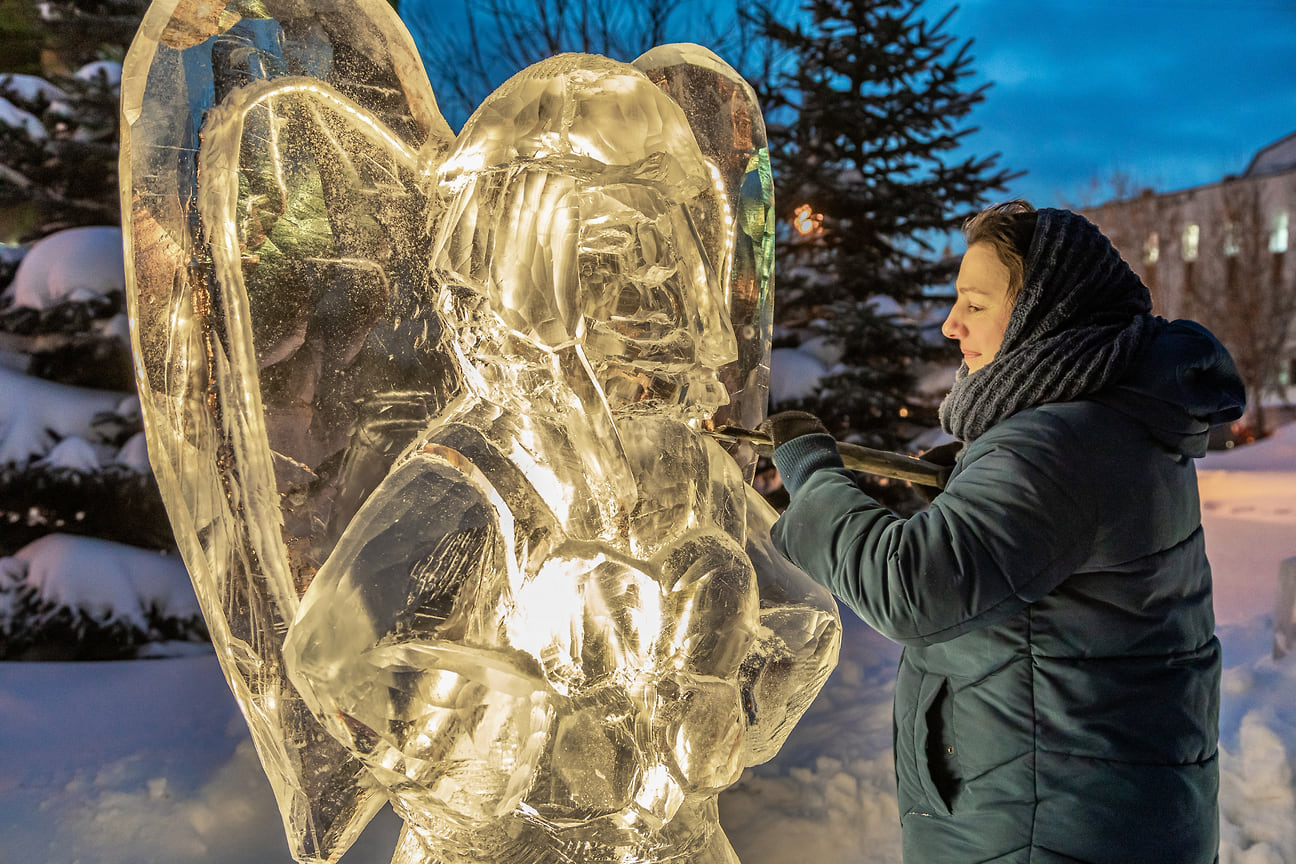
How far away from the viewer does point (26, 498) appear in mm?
3838

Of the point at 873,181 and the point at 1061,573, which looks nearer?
the point at 1061,573

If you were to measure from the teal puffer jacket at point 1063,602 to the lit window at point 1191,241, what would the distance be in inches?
297

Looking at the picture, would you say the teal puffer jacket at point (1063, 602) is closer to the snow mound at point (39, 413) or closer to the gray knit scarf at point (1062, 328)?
the gray knit scarf at point (1062, 328)

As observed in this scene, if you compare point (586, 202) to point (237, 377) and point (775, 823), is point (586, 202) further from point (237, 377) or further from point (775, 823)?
point (775, 823)

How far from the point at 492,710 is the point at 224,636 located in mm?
422

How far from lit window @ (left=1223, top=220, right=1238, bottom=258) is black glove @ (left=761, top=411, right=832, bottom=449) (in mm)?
7980

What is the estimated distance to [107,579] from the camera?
3961 mm

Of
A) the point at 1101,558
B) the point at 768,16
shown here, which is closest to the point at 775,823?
the point at 1101,558

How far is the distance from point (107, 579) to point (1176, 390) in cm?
428

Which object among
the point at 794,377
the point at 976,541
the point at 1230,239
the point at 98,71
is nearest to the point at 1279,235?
the point at 1230,239

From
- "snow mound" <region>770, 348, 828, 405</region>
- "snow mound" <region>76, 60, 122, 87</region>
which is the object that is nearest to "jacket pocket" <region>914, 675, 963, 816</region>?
"snow mound" <region>76, 60, 122, 87</region>

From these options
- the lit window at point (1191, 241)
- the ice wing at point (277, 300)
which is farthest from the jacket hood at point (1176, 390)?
the lit window at point (1191, 241)

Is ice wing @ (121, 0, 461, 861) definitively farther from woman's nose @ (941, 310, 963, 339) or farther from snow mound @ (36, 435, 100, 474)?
snow mound @ (36, 435, 100, 474)

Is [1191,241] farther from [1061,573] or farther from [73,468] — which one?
[73,468]
